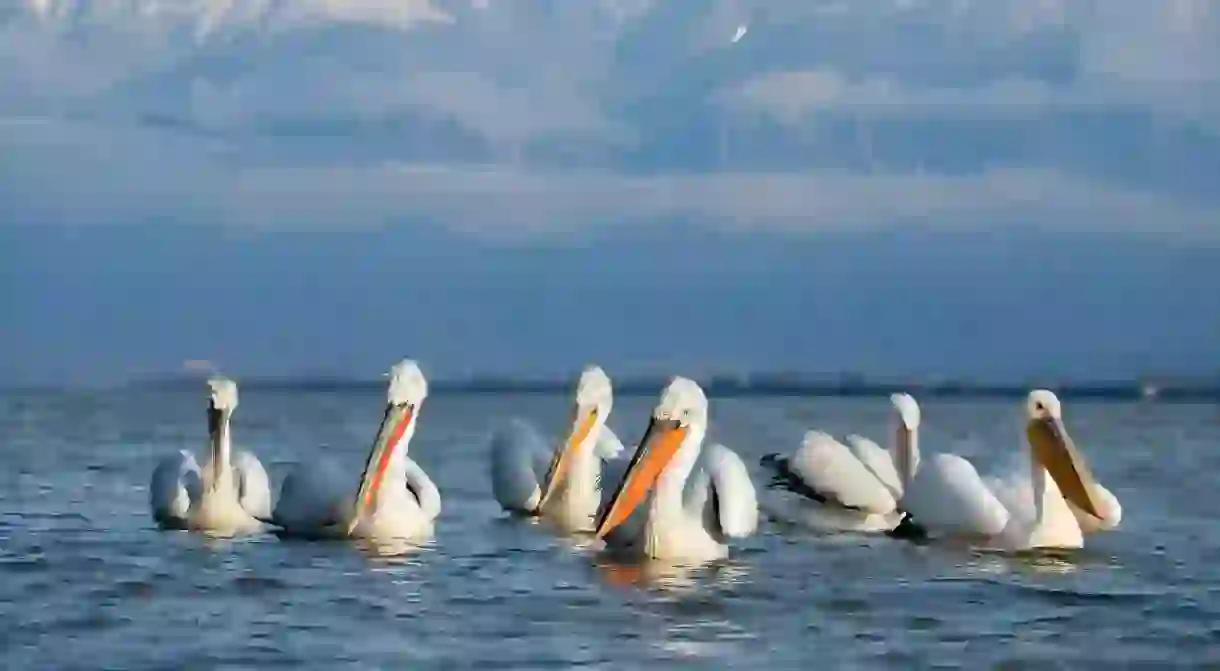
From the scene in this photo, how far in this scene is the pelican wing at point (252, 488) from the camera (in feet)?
45.5

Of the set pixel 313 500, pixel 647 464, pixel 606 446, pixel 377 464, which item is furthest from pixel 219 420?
pixel 647 464

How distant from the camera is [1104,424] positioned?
2900 centimetres

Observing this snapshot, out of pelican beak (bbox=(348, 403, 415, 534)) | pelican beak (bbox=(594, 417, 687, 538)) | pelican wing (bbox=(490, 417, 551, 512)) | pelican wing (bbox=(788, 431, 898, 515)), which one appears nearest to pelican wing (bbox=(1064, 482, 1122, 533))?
pelican wing (bbox=(788, 431, 898, 515))

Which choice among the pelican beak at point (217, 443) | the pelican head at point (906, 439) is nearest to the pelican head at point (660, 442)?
the pelican beak at point (217, 443)

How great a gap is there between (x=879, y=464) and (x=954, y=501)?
152 centimetres

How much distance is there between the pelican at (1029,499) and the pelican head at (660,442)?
1716mm

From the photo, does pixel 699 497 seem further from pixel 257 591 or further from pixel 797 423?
pixel 797 423

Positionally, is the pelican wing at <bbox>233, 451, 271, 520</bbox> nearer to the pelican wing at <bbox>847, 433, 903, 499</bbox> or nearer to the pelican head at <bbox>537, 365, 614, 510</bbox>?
the pelican head at <bbox>537, 365, 614, 510</bbox>

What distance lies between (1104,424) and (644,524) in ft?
59.7

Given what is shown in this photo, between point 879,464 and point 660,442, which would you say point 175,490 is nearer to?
point 660,442

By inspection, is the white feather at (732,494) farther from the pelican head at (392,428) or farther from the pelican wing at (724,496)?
the pelican head at (392,428)

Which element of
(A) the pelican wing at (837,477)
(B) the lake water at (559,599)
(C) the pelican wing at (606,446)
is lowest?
(B) the lake water at (559,599)

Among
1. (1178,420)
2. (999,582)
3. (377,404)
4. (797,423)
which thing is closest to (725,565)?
(999,582)

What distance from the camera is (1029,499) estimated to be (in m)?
12.9
